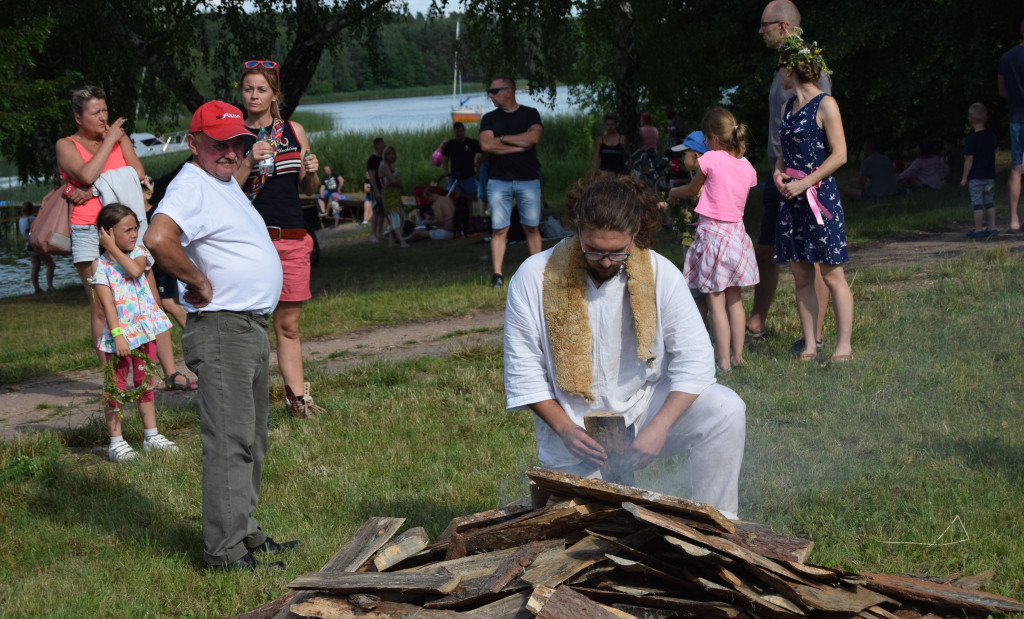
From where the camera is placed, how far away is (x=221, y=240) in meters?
4.36

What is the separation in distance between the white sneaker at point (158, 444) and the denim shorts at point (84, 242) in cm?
263

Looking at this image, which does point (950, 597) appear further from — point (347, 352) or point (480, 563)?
point (347, 352)

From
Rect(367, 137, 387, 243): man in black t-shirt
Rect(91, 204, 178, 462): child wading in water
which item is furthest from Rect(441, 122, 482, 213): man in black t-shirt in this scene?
Rect(91, 204, 178, 462): child wading in water

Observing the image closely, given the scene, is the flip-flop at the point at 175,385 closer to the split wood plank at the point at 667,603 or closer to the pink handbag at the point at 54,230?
the pink handbag at the point at 54,230

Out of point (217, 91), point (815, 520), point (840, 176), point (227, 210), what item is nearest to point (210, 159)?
point (227, 210)

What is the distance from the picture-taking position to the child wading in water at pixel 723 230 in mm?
6688

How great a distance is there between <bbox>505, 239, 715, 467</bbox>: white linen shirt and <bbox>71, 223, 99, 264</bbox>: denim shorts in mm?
5416

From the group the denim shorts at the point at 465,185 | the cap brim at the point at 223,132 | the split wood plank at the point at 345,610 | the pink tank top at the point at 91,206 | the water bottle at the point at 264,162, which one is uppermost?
the cap brim at the point at 223,132

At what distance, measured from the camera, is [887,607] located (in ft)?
11.3

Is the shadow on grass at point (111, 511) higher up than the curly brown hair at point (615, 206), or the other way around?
the curly brown hair at point (615, 206)

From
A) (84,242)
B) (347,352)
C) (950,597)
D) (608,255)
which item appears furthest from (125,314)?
(950,597)

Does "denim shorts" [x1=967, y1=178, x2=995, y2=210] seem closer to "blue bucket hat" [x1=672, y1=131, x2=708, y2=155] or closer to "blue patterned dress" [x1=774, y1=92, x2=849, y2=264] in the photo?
"blue patterned dress" [x1=774, y1=92, x2=849, y2=264]

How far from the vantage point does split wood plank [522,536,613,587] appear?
10.6 feet

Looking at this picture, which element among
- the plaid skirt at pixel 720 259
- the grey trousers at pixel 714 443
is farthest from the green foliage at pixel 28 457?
the plaid skirt at pixel 720 259
